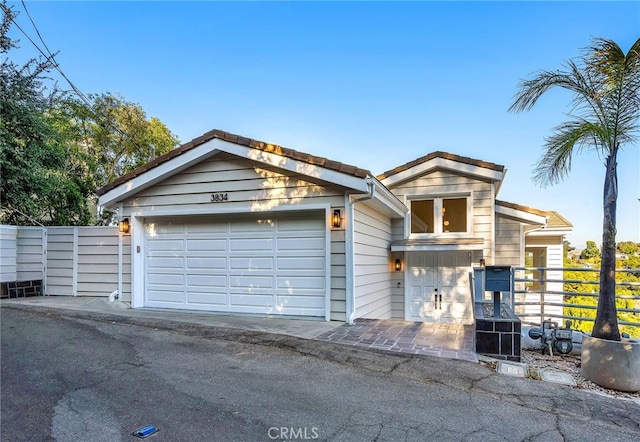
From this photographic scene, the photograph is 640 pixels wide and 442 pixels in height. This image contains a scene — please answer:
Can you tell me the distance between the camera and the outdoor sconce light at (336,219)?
671cm

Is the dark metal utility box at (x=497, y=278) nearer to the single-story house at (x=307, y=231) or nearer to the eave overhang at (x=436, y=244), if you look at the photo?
the single-story house at (x=307, y=231)

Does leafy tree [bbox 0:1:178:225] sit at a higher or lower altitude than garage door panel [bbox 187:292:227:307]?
higher

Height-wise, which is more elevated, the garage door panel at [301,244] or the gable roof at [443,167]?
the gable roof at [443,167]

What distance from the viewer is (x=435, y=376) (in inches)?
161

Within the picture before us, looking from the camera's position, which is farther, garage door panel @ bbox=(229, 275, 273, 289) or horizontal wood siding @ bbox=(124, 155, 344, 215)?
garage door panel @ bbox=(229, 275, 273, 289)

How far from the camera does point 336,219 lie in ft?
22.0

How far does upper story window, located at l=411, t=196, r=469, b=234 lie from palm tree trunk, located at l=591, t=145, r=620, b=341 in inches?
184

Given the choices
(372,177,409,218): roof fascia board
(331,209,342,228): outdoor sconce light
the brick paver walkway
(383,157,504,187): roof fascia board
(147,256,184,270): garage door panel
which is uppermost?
(383,157,504,187): roof fascia board

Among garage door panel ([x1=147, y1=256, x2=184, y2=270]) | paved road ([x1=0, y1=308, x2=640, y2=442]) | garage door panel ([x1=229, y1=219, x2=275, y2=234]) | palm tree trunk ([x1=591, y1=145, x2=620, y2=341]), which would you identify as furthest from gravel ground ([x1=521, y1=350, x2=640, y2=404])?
garage door panel ([x1=147, y1=256, x2=184, y2=270])

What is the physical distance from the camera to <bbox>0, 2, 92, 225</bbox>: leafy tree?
31.4 ft

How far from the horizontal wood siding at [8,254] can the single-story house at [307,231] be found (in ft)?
10.3

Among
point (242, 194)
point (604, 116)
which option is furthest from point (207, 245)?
point (604, 116)

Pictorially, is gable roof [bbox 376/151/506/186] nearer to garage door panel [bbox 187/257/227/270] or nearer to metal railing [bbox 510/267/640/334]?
metal railing [bbox 510/267/640/334]

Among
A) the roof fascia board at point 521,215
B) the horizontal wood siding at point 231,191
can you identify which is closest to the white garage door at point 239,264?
the horizontal wood siding at point 231,191
